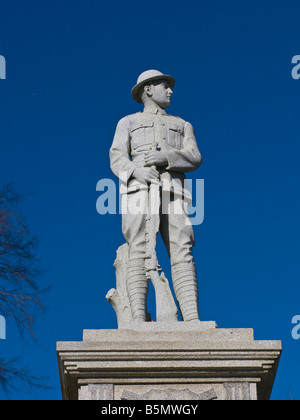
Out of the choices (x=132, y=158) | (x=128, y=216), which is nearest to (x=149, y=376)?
(x=128, y=216)

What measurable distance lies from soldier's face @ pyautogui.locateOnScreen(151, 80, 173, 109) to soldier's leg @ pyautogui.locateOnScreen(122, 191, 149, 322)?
4.36 ft

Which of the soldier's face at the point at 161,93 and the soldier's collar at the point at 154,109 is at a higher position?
the soldier's face at the point at 161,93

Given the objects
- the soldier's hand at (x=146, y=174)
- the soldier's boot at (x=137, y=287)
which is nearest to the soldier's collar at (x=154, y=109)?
the soldier's hand at (x=146, y=174)

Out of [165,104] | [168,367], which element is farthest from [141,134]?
[168,367]

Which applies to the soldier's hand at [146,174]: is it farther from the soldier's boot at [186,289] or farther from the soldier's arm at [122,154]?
the soldier's boot at [186,289]

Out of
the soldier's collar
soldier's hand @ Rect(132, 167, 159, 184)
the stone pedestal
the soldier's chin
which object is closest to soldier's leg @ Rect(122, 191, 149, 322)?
soldier's hand @ Rect(132, 167, 159, 184)

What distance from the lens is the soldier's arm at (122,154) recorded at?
9.47 metres

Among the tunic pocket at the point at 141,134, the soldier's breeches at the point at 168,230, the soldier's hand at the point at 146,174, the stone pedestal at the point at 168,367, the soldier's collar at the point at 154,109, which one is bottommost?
the stone pedestal at the point at 168,367

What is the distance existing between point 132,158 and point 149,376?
2958 mm

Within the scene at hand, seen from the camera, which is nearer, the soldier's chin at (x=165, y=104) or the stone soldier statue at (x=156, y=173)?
the stone soldier statue at (x=156, y=173)

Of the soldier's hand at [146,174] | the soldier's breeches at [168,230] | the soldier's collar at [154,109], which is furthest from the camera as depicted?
the soldier's collar at [154,109]

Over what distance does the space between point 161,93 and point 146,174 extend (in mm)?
1245

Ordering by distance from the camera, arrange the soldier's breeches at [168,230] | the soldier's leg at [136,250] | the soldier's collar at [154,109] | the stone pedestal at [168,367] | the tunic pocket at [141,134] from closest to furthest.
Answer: the stone pedestal at [168,367] → the soldier's leg at [136,250] → the soldier's breeches at [168,230] → the tunic pocket at [141,134] → the soldier's collar at [154,109]

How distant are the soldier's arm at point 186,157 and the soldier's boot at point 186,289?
1176 mm
